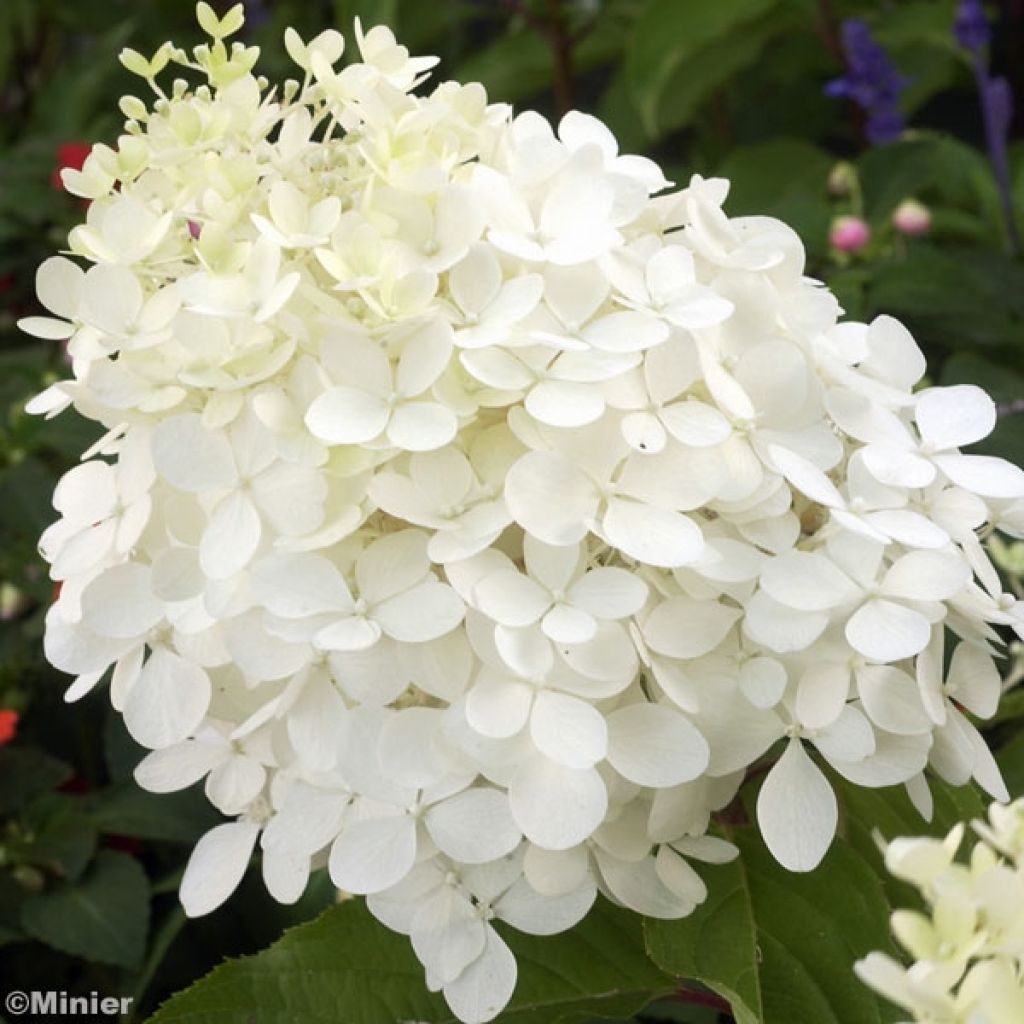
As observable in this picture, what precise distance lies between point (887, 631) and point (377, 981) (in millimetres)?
240

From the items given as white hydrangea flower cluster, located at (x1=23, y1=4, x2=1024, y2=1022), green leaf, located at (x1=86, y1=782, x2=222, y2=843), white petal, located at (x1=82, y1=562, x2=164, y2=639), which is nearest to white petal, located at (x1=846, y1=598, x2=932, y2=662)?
white hydrangea flower cluster, located at (x1=23, y1=4, x2=1024, y2=1022)

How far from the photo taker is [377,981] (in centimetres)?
56

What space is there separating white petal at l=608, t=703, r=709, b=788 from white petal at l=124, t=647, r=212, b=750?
5.2 inches

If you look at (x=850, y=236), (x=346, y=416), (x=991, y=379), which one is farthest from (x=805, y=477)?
(x=850, y=236)

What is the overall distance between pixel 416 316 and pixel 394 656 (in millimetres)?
102

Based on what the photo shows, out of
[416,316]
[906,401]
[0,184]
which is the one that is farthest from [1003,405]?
[0,184]

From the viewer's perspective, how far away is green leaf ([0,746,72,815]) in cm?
79

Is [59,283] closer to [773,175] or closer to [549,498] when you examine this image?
[549,498]

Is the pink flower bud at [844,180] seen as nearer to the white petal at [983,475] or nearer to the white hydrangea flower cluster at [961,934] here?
the white petal at [983,475]

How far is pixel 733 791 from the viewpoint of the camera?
500 mm

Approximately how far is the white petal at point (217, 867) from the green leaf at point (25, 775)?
0.30 m

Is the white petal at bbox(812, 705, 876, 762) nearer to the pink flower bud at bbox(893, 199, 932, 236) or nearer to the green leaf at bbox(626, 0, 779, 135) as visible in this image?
the pink flower bud at bbox(893, 199, 932, 236)

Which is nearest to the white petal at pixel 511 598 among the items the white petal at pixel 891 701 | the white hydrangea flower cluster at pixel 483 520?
the white hydrangea flower cluster at pixel 483 520

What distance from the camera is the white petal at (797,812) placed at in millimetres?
464
